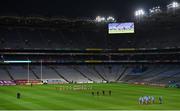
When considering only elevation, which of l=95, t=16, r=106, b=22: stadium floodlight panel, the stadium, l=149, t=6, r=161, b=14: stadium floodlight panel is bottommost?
the stadium

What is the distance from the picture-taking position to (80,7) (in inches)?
4405

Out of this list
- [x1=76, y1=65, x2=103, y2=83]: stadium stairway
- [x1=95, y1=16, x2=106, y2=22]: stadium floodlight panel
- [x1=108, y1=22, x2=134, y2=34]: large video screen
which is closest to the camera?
[x1=108, y1=22, x2=134, y2=34]: large video screen

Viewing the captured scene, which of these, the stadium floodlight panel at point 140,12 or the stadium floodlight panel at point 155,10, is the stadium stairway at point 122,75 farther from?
the stadium floodlight panel at point 155,10

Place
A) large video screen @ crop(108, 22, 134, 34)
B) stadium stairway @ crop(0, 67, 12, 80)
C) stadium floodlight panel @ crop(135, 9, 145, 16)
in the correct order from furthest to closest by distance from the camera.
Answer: large video screen @ crop(108, 22, 134, 34), stadium floodlight panel @ crop(135, 9, 145, 16), stadium stairway @ crop(0, 67, 12, 80)

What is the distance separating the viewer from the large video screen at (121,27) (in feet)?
340

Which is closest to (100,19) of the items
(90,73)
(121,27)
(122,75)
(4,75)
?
(121,27)

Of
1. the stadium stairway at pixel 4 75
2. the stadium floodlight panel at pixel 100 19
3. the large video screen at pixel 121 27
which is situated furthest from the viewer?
the stadium floodlight panel at pixel 100 19

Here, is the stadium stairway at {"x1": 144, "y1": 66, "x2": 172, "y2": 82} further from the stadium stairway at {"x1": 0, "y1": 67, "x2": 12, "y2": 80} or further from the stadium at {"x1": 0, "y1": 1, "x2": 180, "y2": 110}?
the stadium stairway at {"x1": 0, "y1": 67, "x2": 12, "y2": 80}

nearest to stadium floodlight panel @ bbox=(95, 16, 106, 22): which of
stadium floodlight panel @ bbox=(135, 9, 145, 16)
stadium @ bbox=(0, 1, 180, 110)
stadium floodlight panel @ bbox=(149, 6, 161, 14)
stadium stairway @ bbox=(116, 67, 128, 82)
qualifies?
stadium @ bbox=(0, 1, 180, 110)

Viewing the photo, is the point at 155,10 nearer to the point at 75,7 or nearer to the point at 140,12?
the point at 140,12

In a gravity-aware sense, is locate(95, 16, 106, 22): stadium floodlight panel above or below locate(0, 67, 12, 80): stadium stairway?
above

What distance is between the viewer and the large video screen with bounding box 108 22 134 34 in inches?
4084

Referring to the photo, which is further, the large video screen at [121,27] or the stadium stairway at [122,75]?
the stadium stairway at [122,75]

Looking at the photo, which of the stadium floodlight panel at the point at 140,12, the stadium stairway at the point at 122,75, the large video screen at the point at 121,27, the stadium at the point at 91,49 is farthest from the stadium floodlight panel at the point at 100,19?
the stadium stairway at the point at 122,75
